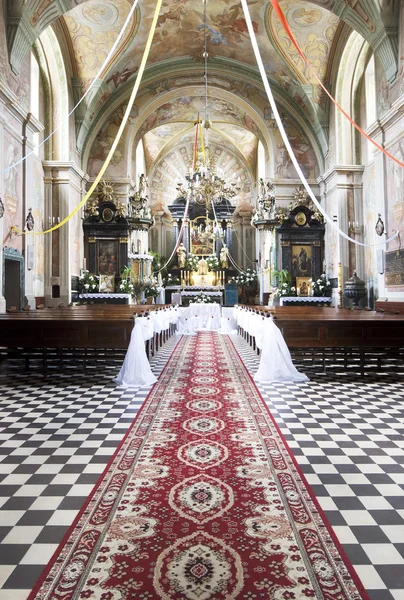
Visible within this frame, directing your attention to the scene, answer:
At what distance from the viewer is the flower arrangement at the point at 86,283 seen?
59.0 feet

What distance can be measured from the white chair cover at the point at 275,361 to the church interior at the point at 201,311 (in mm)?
36

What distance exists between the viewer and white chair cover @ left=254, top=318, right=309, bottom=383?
24.0 ft

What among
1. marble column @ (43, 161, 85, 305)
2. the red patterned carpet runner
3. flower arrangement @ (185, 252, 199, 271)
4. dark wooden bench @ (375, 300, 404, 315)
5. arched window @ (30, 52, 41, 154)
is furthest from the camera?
flower arrangement @ (185, 252, 199, 271)

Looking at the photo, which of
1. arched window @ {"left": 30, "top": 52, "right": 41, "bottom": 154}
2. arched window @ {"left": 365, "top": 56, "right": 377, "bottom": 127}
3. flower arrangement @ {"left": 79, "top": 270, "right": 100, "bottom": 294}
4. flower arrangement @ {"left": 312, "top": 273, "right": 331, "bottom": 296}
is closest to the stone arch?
arched window @ {"left": 365, "top": 56, "right": 377, "bottom": 127}

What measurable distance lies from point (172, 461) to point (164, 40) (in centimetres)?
1661

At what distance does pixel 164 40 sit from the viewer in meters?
16.8

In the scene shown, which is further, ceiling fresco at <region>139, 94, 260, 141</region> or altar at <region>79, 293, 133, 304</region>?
ceiling fresco at <region>139, 94, 260, 141</region>

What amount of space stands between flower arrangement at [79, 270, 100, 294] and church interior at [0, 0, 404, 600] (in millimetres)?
101

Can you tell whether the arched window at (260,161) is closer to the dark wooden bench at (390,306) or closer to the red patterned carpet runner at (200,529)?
the dark wooden bench at (390,306)

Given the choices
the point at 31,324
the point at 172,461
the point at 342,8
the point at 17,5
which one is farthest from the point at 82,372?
the point at 342,8

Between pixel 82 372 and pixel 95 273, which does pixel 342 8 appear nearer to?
pixel 82 372

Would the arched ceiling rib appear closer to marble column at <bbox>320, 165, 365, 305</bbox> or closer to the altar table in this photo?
marble column at <bbox>320, 165, 365, 305</bbox>

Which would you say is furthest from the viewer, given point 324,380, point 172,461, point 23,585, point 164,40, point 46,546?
point 164,40

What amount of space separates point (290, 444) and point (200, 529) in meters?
1.80
